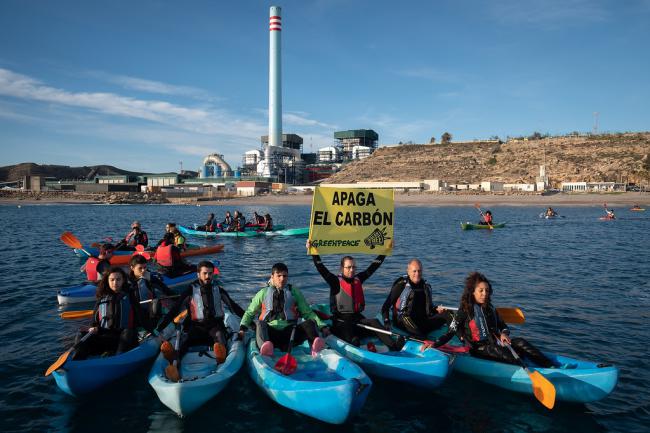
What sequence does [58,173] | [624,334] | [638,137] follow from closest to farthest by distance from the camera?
[624,334] → [638,137] → [58,173]

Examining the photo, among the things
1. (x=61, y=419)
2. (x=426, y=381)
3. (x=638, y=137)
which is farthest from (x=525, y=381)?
(x=638, y=137)

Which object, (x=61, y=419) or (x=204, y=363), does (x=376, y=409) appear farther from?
(x=61, y=419)

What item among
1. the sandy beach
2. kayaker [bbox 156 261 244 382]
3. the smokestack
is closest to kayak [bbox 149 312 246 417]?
kayaker [bbox 156 261 244 382]

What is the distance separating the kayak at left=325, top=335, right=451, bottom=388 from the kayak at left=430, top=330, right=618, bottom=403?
76 cm

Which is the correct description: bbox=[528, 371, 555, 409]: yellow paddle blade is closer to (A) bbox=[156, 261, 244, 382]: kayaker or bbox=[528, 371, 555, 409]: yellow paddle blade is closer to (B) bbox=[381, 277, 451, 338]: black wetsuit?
(B) bbox=[381, 277, 451, 338]: black wetsuit

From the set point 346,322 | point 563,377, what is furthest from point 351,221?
point 563,377

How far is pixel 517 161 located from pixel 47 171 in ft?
497

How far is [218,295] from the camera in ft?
28.0

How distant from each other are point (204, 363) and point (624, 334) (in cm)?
981

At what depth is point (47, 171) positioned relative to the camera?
154 meters

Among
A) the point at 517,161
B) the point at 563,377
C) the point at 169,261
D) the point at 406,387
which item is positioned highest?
the point at 517,161

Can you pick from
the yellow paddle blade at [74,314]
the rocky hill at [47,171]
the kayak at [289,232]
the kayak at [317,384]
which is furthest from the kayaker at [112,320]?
the rocky hill at [47,171]

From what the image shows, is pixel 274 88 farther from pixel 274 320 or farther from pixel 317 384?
pixel 317 384

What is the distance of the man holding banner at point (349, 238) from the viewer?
888 centimetres
